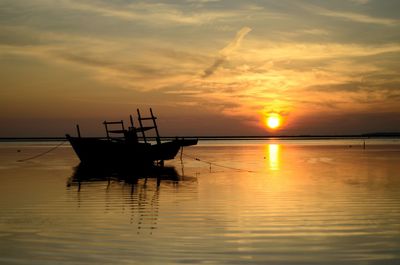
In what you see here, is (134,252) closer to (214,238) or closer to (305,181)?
(214,238)

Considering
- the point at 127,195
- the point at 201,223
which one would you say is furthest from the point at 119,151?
the point at 201,223

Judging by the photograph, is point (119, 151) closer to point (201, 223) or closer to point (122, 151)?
point (122, 151)

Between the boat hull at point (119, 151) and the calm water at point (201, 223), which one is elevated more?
the boat hull at point (119, 151)

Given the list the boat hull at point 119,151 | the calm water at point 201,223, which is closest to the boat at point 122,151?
the boat hull at point 119,151

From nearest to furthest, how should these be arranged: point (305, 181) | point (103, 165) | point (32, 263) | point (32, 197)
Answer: point (32, 263), point (32, 197), point (305, 181), point (103, 165)

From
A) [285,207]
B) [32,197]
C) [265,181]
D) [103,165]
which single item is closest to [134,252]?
[285,207]

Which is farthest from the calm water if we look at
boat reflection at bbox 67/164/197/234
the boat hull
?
the boat hull

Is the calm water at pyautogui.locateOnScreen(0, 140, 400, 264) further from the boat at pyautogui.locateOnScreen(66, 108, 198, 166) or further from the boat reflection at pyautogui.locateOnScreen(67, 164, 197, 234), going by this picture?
the boat at pyautogui.locateOnScreen(66, 108, 198, 166)

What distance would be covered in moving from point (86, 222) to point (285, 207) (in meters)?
6.50

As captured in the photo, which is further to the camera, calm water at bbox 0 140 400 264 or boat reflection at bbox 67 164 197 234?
boat reflection at bbox 67 164 197 234

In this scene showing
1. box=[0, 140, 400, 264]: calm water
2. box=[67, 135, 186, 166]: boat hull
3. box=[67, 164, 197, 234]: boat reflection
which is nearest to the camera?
box=[0, 140, 400, 264]: calm water

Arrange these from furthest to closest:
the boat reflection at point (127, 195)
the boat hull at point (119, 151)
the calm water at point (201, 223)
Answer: the boat hull at point (119, 151), the boat reflection at point (127, 195), the calm water at point (201, 223)

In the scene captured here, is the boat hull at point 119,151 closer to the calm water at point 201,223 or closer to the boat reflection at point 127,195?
the boat reflection at point 127,195

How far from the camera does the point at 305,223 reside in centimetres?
1311
